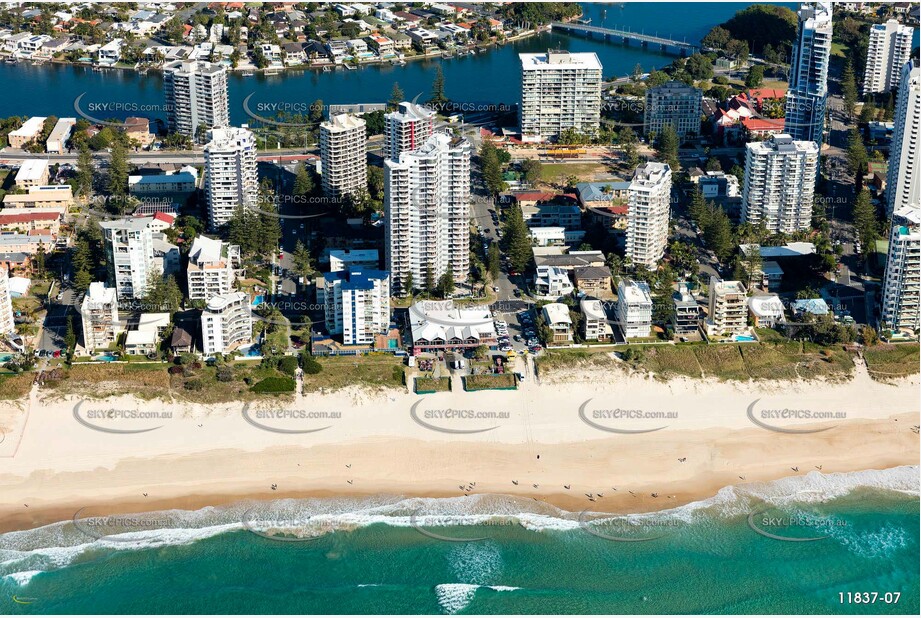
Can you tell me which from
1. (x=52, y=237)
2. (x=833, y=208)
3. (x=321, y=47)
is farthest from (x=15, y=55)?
(x=833, y=208)

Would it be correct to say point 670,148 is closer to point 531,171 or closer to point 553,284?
point 531,171

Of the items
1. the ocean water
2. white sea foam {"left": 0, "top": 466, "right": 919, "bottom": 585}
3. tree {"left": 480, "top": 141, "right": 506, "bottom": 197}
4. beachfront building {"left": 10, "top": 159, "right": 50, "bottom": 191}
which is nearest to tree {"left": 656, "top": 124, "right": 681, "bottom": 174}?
tree {"left": 480, "top": 141, "right": 506, "bottom": 197}

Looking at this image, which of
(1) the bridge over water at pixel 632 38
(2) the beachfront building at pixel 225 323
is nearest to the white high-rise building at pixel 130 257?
(2) the beachfront building at pixel 225 323

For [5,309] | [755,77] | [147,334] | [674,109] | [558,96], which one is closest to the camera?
[147,334]

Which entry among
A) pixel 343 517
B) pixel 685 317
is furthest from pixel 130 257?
pixel 685 317

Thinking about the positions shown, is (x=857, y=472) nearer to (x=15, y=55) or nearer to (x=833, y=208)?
(x=833, y=208)

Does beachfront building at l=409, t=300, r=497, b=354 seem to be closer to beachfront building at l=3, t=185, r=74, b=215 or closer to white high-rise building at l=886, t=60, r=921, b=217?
beachfront building at l=3, t=185, r=74, b=215
